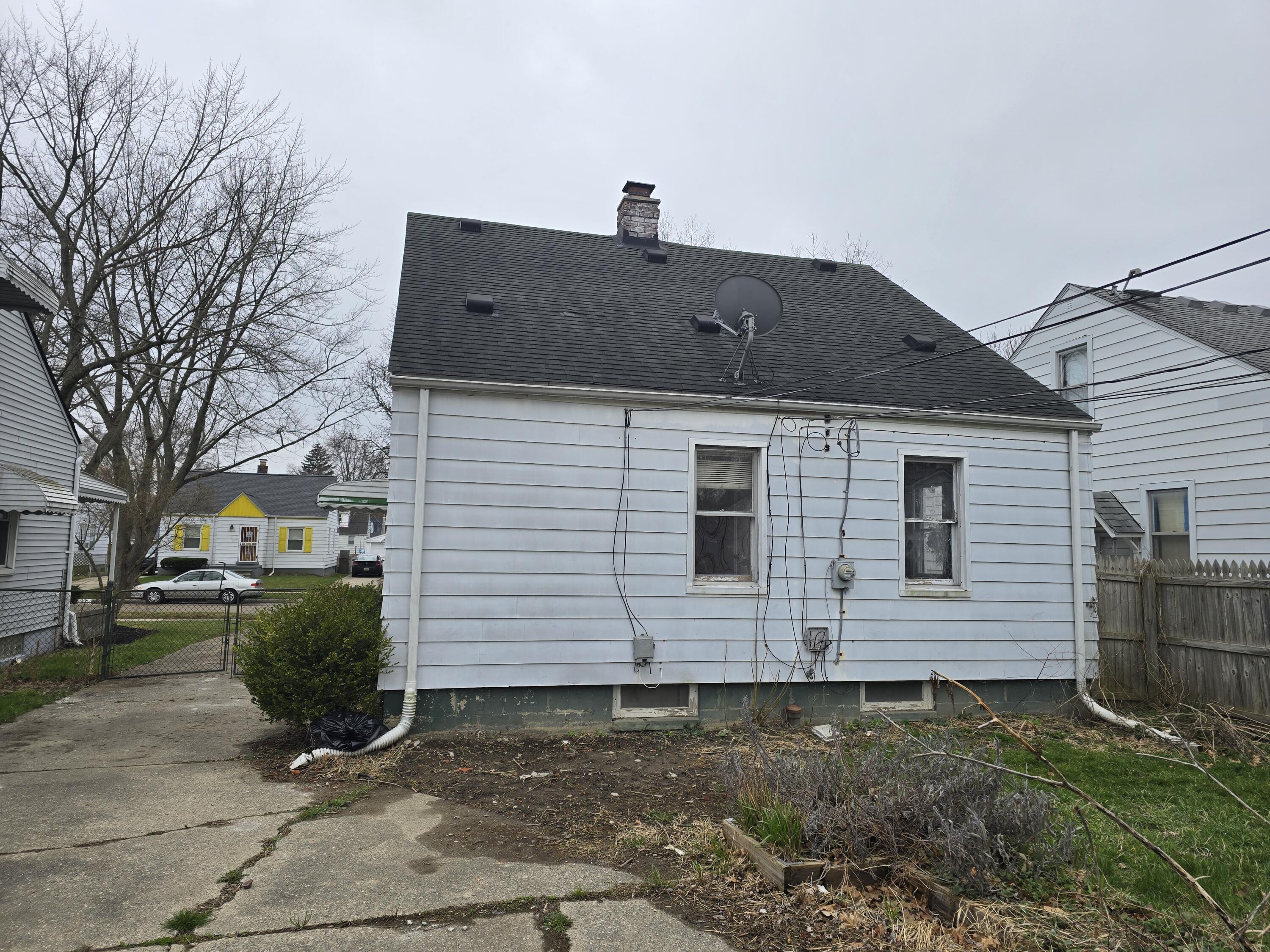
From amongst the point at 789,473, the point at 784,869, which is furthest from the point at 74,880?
the point at 789,473

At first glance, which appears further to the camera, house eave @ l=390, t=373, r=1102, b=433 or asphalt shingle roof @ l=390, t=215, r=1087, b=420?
asphalt shingle roof @ l=390, t=215, r=1087, b=420

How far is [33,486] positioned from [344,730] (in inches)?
305

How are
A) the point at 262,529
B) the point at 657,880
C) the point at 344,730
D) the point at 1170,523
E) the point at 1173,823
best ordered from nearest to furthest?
the point at 657,880, the point at 1173,823, the point at 344,730, the point at 1170,523, the point at 262,529

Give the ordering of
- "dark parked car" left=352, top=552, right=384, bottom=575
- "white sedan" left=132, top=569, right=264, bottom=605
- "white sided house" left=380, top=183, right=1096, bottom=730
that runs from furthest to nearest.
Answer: "dark parked car" left=352, top=552, right=384, bottom=575
"white sedan" left=132, top=569, right=264, bottom=605
"white sided house" left=380, top=183, right=1096, bottom=730

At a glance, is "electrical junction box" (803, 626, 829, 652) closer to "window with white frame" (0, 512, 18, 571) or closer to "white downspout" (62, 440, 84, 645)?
"window with white frame" (0, 512, 18, 571)

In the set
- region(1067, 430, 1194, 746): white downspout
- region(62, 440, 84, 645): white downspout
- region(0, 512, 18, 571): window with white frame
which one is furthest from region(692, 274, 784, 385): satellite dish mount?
region(62, 440, 84, 645): white downspout

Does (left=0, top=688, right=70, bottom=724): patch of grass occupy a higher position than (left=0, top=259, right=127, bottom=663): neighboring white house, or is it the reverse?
(left=0, top=259, right=127, bottom=663): neighboring white house

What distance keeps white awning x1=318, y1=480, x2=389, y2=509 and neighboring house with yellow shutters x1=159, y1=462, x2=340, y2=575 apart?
98.5ft

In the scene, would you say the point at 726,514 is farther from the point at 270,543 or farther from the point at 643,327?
the point at 270,543

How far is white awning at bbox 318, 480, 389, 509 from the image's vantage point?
29.0 ft

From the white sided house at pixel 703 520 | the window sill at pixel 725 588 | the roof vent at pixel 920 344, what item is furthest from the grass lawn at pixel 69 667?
the roof vent at pixel 920 344

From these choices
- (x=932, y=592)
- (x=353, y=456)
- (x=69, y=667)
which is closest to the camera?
(x=932, y=592)

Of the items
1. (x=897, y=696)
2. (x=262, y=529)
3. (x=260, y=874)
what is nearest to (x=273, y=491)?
(x=262, y=529)

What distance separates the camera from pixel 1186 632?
346 inches
